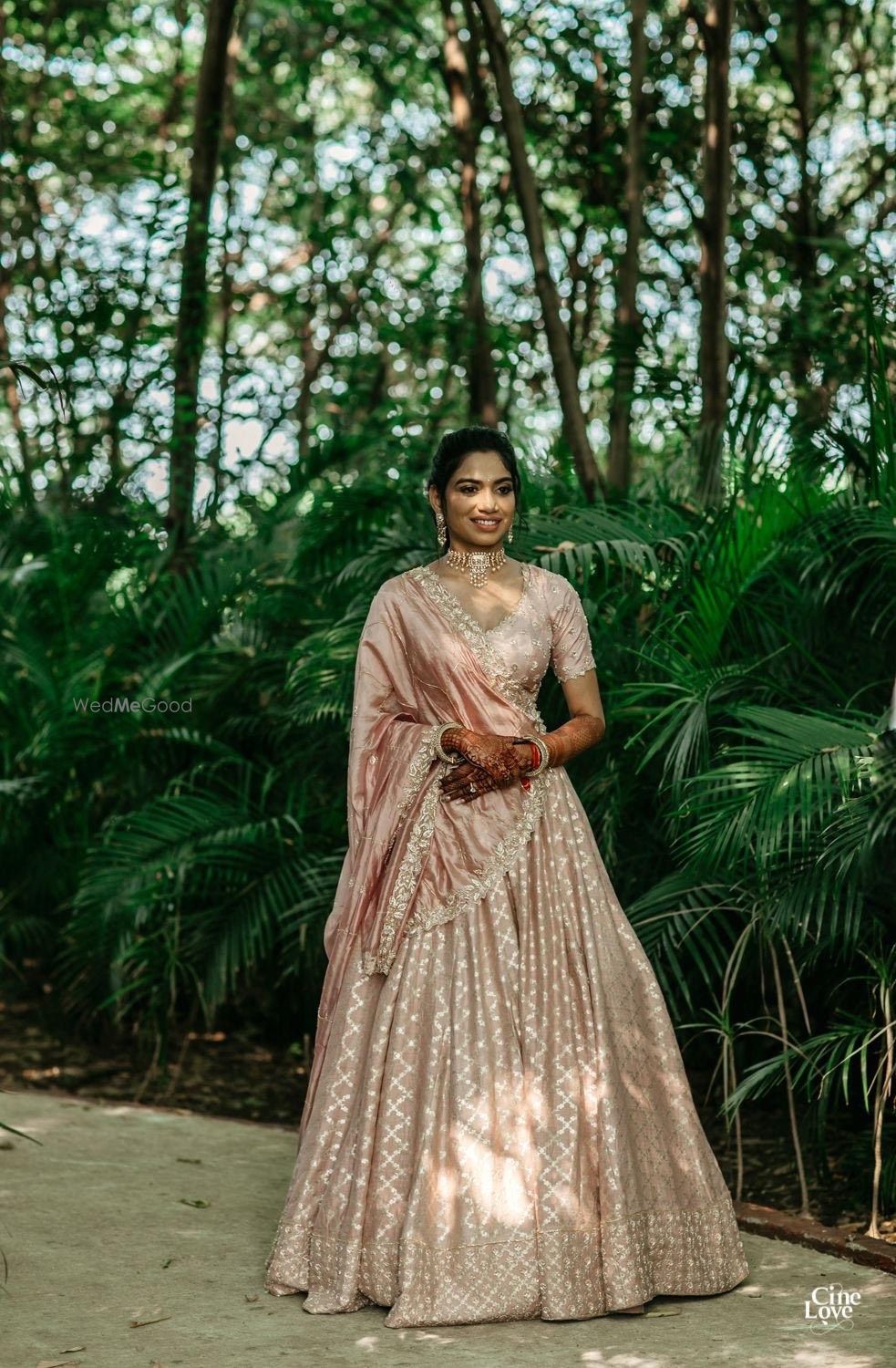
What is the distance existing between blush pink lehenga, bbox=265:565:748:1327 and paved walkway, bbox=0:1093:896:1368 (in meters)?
0.07

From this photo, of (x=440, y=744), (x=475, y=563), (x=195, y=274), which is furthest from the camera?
(x=195, y=274)

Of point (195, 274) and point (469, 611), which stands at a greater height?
point (195, 274)

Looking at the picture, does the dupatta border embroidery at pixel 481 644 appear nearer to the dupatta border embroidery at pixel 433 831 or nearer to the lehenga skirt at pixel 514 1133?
the dupatta border embroidery at pixel 433 831

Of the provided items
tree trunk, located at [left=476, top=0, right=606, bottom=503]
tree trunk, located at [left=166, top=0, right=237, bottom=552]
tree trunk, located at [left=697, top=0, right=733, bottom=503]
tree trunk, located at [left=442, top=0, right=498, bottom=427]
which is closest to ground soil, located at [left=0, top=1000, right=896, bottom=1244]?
tree trunk, located at [left=166, top=0, right=237, bottom=552]

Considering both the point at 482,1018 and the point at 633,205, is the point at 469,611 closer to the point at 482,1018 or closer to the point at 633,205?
the point at 482,1018

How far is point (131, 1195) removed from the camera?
13.7ft

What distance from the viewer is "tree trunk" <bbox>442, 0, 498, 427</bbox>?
783cm

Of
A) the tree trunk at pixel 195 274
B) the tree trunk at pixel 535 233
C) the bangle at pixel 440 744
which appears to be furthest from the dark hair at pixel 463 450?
the tree trunk at pixel 195 274

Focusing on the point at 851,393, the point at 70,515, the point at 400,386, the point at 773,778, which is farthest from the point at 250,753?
the point at 400,386

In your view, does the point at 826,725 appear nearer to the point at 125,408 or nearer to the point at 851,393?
the point at 851,393

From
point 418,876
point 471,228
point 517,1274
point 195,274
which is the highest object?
point 471,228

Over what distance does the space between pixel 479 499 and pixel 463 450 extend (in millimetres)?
121

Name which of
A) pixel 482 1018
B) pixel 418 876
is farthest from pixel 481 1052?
pixel 418 876

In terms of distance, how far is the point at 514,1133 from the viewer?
10.4 feet
